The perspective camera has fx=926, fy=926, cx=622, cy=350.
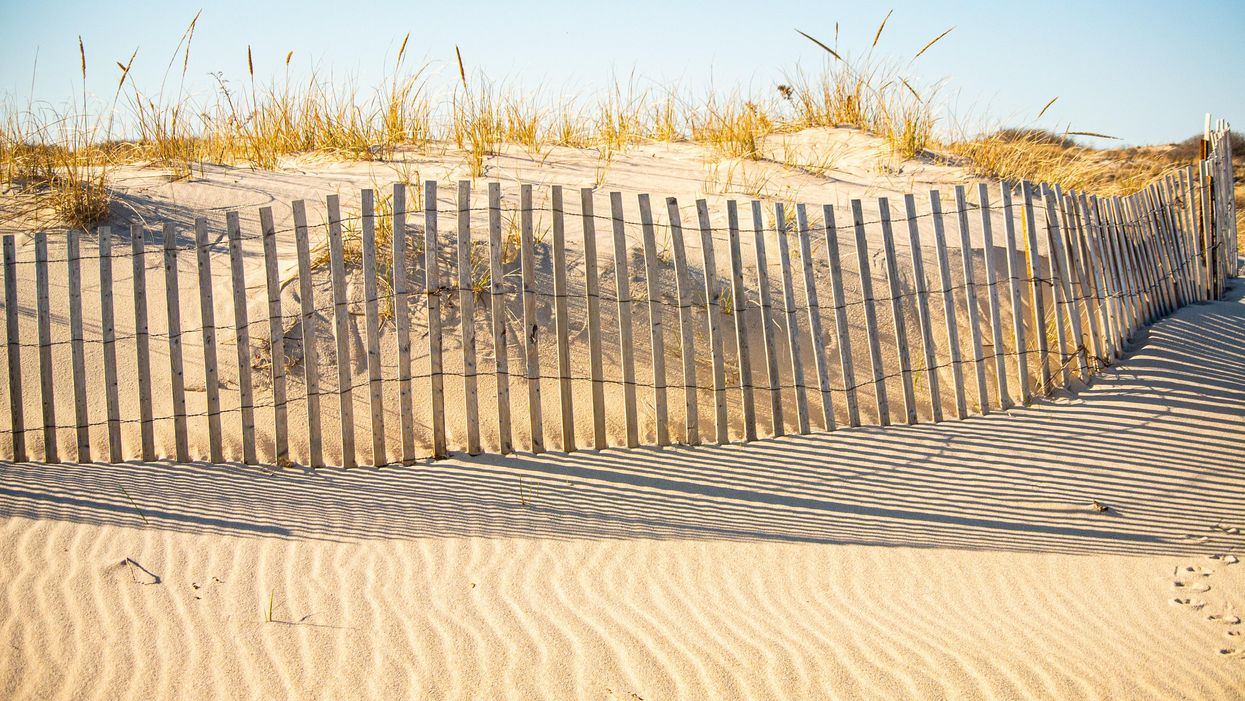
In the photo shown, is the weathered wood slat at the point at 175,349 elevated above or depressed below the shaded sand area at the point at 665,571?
above

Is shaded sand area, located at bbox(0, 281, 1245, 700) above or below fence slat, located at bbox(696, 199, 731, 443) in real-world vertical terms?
below

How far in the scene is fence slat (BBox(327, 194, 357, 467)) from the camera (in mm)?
4660

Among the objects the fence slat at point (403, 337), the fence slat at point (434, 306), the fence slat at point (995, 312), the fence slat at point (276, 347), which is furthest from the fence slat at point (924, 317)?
the fence slat at point (276, 347)

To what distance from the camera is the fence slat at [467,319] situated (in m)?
4.76

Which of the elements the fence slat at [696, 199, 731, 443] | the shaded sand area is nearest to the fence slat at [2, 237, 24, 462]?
the shaded sand area

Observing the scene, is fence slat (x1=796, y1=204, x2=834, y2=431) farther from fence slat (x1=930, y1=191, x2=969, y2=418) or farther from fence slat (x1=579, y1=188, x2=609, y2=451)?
fence slat (x1=579, y1=188, x2=609, y2=451)

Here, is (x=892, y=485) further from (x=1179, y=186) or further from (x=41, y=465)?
(x=1179, y=186)

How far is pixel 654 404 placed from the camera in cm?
535

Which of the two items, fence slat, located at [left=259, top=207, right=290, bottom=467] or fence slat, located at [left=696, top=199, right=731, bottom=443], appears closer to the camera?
fence slat, located at [left=259, top=207, right=290, bottom=467]

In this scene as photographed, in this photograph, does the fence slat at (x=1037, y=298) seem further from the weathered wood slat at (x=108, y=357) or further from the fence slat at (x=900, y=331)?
the weathered wood slat at (x=108, y=357)

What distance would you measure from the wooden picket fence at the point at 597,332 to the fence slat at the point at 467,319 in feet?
0.04

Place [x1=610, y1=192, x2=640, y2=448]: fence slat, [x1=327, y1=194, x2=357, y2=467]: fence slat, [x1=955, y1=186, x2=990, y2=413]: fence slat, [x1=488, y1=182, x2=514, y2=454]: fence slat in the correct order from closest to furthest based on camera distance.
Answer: [x1=327, y1=194, x2=357, y2=467]: fence slat, [x1=488, y1=182, x2=514, y2=454]: fence slat, [x1=610, y1=192, x2=640, y2=448]: fence slat, [x1=955, y1=186, x2=990, y2=413]: fence slat

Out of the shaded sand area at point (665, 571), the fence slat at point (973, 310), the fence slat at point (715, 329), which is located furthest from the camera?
the fence slat at point (973, 310)

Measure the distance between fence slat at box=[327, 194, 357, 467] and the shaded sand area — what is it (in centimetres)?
19
